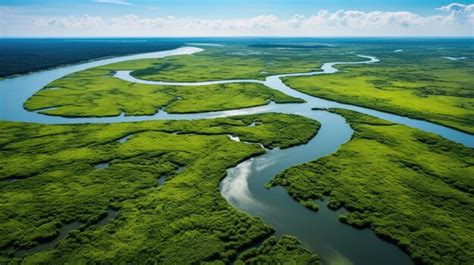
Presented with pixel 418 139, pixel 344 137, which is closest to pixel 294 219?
pixel 344 137

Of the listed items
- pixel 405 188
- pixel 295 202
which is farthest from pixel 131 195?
pixel 405 188

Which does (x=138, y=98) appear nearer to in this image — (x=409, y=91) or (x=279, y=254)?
(x=279, y=254)

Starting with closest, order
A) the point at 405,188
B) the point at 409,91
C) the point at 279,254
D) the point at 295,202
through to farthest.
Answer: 1. the point at 279,254
2. the point at 295,202
3. the point at 405,188
4. the point at 409,91

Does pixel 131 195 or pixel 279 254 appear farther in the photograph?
pixel 131 195

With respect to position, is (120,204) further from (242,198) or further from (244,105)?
(244,105)

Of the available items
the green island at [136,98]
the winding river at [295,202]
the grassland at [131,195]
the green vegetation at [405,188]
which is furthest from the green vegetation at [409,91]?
the grassland at [131,195]

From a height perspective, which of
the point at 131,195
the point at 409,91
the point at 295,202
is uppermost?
the point at 409,91
